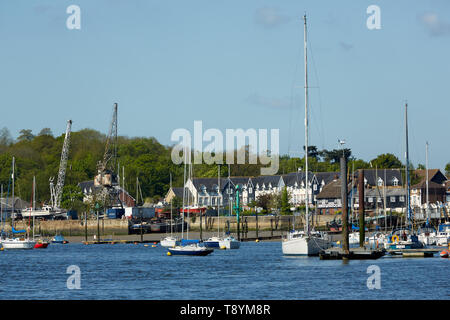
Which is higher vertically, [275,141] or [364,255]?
[275,141]

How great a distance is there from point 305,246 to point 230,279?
50.2 feet

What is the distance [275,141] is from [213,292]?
35874mm

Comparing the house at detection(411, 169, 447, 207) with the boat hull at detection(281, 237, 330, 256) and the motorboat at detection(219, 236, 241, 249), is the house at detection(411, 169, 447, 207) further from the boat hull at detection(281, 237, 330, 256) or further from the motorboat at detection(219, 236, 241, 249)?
the boat hull at detection(281, 237, 330, 256)

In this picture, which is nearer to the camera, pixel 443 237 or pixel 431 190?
pixel 443 237

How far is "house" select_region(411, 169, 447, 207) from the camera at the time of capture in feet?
586

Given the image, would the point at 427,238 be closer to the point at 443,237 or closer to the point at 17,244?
the point at 443,237

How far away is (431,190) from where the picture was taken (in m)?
183

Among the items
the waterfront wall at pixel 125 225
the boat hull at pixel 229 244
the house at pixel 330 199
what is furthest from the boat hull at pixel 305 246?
the house at pixel 330 199

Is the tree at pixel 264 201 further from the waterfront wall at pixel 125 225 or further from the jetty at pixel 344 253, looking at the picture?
the jetty at pixel 344 253

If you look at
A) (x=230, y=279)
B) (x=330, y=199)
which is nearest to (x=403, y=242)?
(x=230, y=279)

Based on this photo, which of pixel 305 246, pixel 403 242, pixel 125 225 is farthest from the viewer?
pixel 125 225
